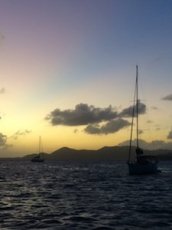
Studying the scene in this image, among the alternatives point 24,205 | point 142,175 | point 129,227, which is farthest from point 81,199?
point 142,175

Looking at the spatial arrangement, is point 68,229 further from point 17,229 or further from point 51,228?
point 17,229

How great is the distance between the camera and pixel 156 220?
1455 inches

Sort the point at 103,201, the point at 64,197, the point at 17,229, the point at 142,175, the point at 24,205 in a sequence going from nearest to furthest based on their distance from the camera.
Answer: the point at 17,229 → the point at 24,205 → the point at 103,201 → the point at 64,197 → the point at 142,175

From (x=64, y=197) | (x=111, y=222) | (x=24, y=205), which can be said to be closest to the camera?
(x=111, y=222)

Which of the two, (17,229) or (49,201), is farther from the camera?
(49,201)

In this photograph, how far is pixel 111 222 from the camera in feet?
118

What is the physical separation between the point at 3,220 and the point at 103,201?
1649cm

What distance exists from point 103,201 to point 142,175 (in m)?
56.5

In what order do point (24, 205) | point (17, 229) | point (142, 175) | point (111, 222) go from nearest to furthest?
point (17, 229), point (111, 222), point (24, 205), point (142, 175)

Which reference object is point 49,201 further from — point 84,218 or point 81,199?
point 84,218

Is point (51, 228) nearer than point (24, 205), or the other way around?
point (51, 228)

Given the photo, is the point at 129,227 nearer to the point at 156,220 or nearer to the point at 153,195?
the point at 156,220

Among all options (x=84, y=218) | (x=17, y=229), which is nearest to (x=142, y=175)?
(x=84, y=218)

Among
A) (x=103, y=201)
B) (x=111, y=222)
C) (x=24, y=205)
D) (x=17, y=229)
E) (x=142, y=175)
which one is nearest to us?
(x=17, y=229)
